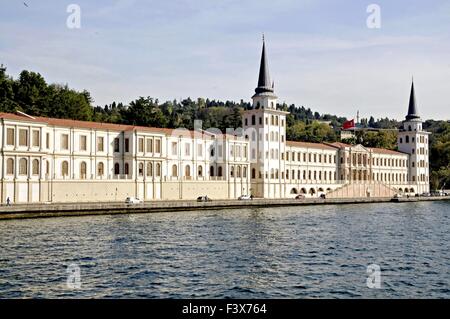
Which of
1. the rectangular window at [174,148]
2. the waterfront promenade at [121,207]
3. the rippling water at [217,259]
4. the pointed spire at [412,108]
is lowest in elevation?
the rippling water at [217,259]

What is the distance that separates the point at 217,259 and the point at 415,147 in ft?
354

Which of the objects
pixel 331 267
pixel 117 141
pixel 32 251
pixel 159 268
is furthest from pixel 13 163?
pixel 331 267

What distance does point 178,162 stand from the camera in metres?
78.2

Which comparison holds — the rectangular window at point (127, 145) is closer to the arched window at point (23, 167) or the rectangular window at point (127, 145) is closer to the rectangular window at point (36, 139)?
the rectangular window at point (36, 139)

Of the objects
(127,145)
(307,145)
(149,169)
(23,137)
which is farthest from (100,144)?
(307,145)

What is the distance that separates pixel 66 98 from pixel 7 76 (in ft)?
41.2

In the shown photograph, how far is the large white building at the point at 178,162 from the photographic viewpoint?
6019cm

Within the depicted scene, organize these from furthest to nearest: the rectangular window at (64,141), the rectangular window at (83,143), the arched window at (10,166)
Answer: the rectangular window at (83,143) → the rectangular window at (64,141) → the arched window at (10,166)

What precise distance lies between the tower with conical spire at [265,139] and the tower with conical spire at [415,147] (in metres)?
44.8

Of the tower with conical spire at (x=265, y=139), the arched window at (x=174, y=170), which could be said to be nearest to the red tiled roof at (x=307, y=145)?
the tower with conical spire at (x=265, y=139)

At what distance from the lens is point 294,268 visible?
27.2 meters

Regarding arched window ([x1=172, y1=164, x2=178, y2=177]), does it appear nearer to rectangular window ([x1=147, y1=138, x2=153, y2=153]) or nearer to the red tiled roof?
rectangular window ([x1=147, y1=138, x2=153, y2=153])

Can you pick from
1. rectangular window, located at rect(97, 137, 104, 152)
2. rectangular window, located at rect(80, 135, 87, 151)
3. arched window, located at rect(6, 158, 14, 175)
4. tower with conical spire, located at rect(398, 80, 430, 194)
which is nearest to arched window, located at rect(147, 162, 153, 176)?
rectangular window, located at rect(97, 137, 104, 152)

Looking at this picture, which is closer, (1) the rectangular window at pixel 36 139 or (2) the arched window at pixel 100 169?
(1) the rectangular window at pixel 36 139
